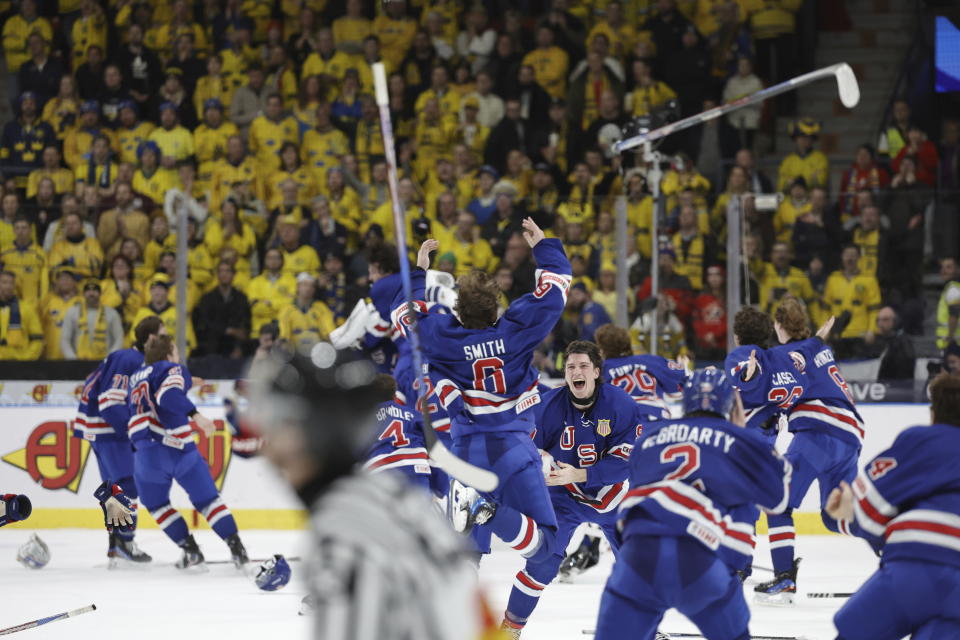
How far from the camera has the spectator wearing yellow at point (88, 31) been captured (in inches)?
521

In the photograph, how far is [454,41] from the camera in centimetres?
1300

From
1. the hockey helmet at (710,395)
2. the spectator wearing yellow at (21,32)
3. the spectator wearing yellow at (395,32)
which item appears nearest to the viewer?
the hockey helmet at (710,395)

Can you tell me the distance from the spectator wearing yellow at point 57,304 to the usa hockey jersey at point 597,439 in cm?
464

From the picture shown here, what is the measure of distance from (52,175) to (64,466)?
245 centimetres

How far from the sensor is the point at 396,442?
6.66 meters

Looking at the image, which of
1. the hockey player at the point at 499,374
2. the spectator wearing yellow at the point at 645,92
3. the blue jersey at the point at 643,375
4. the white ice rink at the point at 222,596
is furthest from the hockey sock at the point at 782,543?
the spectator wearing yellow at the point at 645,92

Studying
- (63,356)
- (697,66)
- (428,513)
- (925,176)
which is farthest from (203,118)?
(428,513)

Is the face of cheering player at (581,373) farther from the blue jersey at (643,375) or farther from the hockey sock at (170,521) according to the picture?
the hockey sock at (170,521)

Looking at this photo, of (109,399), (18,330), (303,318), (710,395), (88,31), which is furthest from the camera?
(88,31)

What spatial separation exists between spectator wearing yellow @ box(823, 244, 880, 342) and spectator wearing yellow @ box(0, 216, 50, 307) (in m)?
5.23

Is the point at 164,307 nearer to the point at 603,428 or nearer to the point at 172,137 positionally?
the point at 172,137

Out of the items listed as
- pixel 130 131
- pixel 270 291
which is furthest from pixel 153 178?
pixel 270 291

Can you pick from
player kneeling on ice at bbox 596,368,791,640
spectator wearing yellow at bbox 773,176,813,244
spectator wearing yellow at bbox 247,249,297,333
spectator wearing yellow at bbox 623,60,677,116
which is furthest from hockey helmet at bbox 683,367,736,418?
spectator wearing yellow at bbox 623,60,677,116

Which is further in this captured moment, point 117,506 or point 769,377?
point 769,377
